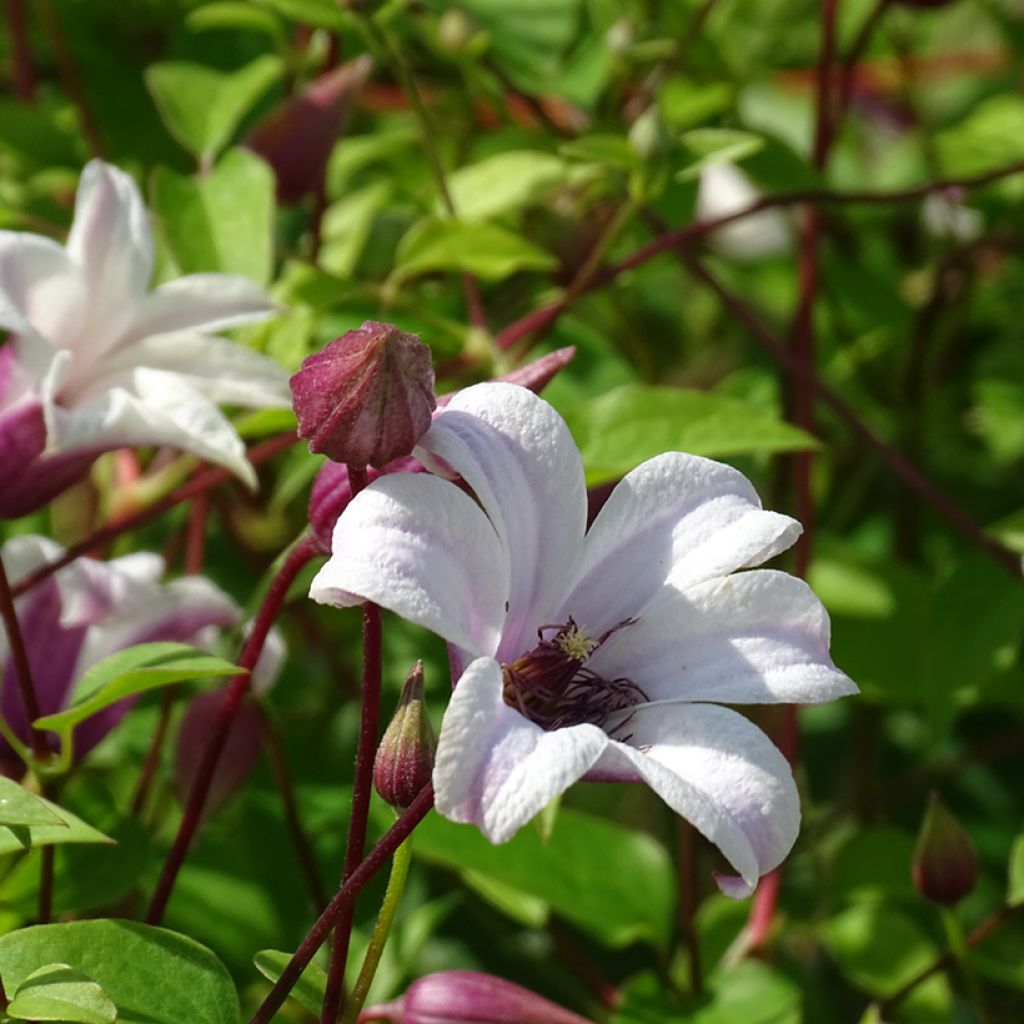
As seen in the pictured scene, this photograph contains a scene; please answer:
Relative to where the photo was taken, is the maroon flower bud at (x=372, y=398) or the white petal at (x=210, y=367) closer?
the maroon flower bud at (x=372, y=398)

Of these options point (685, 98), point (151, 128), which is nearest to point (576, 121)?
point (685, 98)

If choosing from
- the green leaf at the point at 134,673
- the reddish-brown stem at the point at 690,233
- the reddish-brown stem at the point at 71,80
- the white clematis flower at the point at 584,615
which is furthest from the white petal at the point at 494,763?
the reddish-brown stem at the point at 71,80

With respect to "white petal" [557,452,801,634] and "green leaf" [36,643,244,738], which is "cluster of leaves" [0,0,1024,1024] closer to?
"green leaf" [36,643,244,738]

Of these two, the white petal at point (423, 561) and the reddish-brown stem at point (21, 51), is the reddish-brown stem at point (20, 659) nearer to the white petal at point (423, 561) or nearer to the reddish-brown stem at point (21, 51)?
the white petal at point (423, 561)

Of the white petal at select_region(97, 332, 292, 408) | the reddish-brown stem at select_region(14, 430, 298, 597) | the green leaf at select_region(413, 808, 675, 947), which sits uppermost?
the white petal at select_region(97, 332, 292, 408)

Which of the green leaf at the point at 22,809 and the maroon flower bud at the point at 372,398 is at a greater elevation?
the maroon flower bud at the point at 372,398

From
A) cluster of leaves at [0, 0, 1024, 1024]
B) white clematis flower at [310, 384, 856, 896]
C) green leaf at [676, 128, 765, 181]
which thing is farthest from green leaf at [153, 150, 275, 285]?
white clematis flower at [310, 384, 856, 896]

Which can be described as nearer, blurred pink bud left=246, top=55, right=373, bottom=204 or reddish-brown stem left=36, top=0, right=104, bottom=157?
blurred pink bud left=246, top=55, right=373, bottom=204
